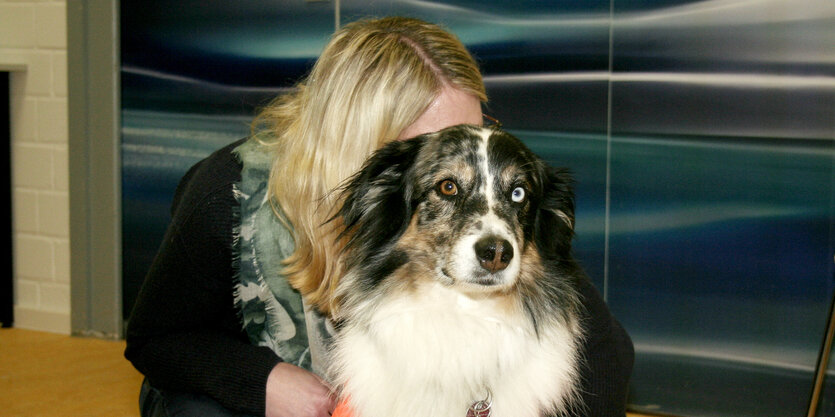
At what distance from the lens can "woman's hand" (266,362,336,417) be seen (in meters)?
1.95

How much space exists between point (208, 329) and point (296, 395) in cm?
38

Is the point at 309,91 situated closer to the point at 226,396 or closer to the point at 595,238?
the point at 226,396

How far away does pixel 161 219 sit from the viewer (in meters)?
4.35

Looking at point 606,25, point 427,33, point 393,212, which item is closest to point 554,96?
point 606,25

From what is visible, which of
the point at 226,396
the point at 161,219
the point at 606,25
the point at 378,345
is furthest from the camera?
the point at 161,219

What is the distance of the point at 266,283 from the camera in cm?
214

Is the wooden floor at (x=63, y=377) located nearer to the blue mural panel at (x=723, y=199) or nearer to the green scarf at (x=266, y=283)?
the green scarf at (x=266, y=283)

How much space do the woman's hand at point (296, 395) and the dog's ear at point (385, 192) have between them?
417mm

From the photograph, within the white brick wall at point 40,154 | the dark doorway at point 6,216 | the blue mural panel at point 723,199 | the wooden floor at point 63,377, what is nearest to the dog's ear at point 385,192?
the blue mural panel at point 723,199

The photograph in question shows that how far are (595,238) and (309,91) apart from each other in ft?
6.15

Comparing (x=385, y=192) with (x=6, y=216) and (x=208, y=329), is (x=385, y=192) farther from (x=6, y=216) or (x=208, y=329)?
(x=6, y=216)

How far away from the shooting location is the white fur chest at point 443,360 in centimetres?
172

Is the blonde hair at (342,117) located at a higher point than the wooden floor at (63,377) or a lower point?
higher

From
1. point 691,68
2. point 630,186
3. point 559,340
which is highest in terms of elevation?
point 691,68
